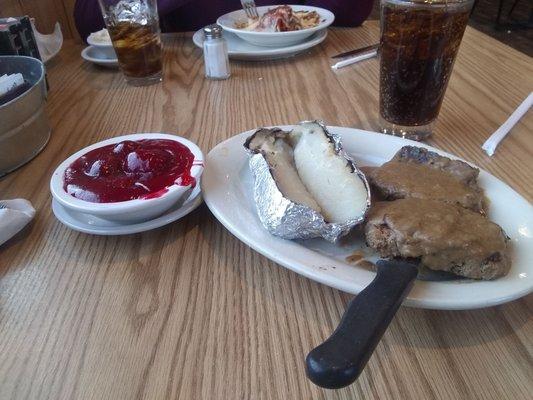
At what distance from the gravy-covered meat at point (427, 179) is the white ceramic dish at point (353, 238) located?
0.05m

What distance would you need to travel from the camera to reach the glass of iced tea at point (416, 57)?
0.74 metres

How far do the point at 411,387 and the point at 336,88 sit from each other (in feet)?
2.97

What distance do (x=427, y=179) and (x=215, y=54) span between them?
0.82 metres

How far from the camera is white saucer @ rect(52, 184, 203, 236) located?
621 mm

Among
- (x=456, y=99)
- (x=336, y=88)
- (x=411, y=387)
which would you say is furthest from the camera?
(x=336, y=88)

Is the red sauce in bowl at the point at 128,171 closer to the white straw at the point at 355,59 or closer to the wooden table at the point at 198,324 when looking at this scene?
the wooden table at the point at 198,324

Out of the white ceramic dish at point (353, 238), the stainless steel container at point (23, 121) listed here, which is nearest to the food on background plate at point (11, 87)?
the stainless steel container at point (23, 121)

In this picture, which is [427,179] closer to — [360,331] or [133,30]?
[360,331]

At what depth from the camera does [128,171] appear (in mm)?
654

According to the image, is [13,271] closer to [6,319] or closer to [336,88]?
[6,319]

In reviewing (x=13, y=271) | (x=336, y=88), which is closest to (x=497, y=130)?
(x=336, y=88)

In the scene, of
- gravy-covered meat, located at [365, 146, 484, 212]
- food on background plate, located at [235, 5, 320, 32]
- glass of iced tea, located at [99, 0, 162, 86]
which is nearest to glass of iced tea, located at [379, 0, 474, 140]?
gravy-covered meat, located at [365, 146, 484, 212]

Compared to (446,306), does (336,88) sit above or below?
below

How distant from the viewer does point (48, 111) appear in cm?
114
